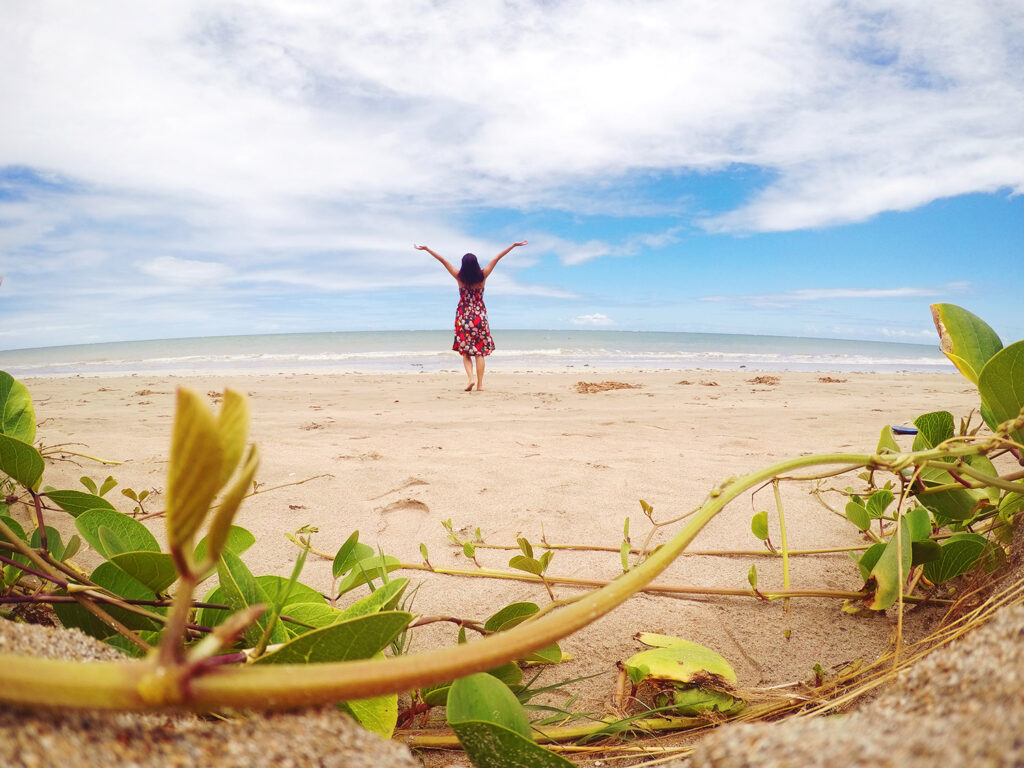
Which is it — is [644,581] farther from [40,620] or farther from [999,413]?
[40,620]

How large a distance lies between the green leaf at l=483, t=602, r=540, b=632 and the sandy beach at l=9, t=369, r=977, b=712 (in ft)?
0.79

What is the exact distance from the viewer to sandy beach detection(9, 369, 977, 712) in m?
1.22

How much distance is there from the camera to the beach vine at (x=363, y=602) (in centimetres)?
25

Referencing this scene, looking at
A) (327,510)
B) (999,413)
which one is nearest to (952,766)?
(999,413)

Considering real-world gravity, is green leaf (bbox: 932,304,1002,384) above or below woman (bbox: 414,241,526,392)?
below

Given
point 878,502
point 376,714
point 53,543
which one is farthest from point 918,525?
point 53,543

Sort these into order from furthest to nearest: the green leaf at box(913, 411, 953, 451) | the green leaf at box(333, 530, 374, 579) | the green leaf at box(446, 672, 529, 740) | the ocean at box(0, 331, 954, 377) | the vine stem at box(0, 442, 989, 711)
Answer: the ocean at box(0, 331, 954, 377)
the green leaf at box(913, 411, 953, 451)
the green leaf at box(333, 530, 374, 579)
the green leaf at box(446, 672, 529, 740)
the vine stem at box(0, 442, 989, 711)

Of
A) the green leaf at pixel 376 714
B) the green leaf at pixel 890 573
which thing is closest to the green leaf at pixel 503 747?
the green leaf at pixel 376 714

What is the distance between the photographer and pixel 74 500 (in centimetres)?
95

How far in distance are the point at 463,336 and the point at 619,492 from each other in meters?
5.96

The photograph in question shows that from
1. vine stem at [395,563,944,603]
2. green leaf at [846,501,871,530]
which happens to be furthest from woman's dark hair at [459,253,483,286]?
green leaf at [846,501,871,530]

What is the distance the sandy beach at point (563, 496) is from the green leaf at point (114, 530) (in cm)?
48

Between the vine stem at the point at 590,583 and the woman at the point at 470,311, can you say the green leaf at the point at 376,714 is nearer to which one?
the vine stem at the point at 590,583

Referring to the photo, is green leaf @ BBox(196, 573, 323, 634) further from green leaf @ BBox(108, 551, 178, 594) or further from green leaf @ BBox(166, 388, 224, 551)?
green leaf @ BBox(166, 388, 224, 551)
